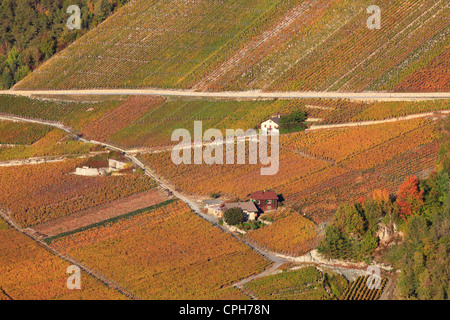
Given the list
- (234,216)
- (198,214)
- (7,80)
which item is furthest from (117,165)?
(7,80)

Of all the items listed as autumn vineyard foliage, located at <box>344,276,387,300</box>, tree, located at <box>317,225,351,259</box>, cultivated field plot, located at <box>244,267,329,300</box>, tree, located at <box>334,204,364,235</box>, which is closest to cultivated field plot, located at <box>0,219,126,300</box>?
cultivated field plot, located at <box>244,267,329,300</box>

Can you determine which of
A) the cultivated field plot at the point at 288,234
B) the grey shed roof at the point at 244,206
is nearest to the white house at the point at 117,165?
the grey shed roof at the point at 244,206

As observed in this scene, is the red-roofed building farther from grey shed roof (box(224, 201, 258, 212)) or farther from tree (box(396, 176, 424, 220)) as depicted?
tree (box(396, 176, 424, 220))

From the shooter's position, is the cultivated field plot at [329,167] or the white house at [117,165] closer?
the cultivated field plot at [329,167]

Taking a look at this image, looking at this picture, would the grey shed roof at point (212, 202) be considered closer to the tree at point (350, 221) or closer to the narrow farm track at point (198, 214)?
the narrow farm track at point (198, 214)

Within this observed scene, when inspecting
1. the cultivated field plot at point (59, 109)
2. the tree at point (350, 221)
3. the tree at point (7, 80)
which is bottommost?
the tree at point (350, 221)
